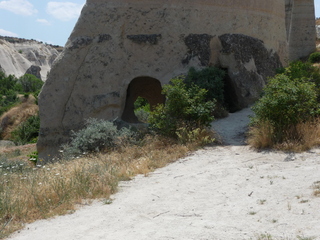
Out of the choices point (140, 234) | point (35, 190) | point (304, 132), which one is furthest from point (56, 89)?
point (140, 234)

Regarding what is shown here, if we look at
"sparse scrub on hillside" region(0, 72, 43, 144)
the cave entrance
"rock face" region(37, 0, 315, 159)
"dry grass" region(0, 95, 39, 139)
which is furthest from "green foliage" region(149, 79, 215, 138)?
"dry grass" region(0, 95, 39, 139)

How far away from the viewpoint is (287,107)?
8.63 m

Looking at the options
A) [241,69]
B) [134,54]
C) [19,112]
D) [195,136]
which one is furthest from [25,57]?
[195,136]

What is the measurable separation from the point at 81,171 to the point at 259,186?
293 cm

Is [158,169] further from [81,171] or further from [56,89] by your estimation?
[56,89]

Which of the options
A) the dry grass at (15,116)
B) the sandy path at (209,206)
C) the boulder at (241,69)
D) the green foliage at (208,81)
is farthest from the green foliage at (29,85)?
the sandy path at (209,206)

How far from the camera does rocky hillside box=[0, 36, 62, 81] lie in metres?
58.5

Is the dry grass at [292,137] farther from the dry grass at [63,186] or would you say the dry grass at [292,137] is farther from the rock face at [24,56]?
the rock face at [24,56]

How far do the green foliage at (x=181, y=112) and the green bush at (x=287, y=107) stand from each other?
4.53 ft

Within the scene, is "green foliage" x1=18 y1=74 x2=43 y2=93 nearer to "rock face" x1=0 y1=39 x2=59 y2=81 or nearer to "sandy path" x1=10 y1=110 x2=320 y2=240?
"rock face" x1=0 y1=39 x2=59 y2=81

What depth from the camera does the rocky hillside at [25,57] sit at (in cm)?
5853

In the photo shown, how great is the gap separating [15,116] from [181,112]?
22.6 meters

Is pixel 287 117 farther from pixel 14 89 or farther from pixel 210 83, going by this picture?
pixel 14 89

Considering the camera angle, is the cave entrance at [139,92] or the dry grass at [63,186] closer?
the dry grass at [63,186]
